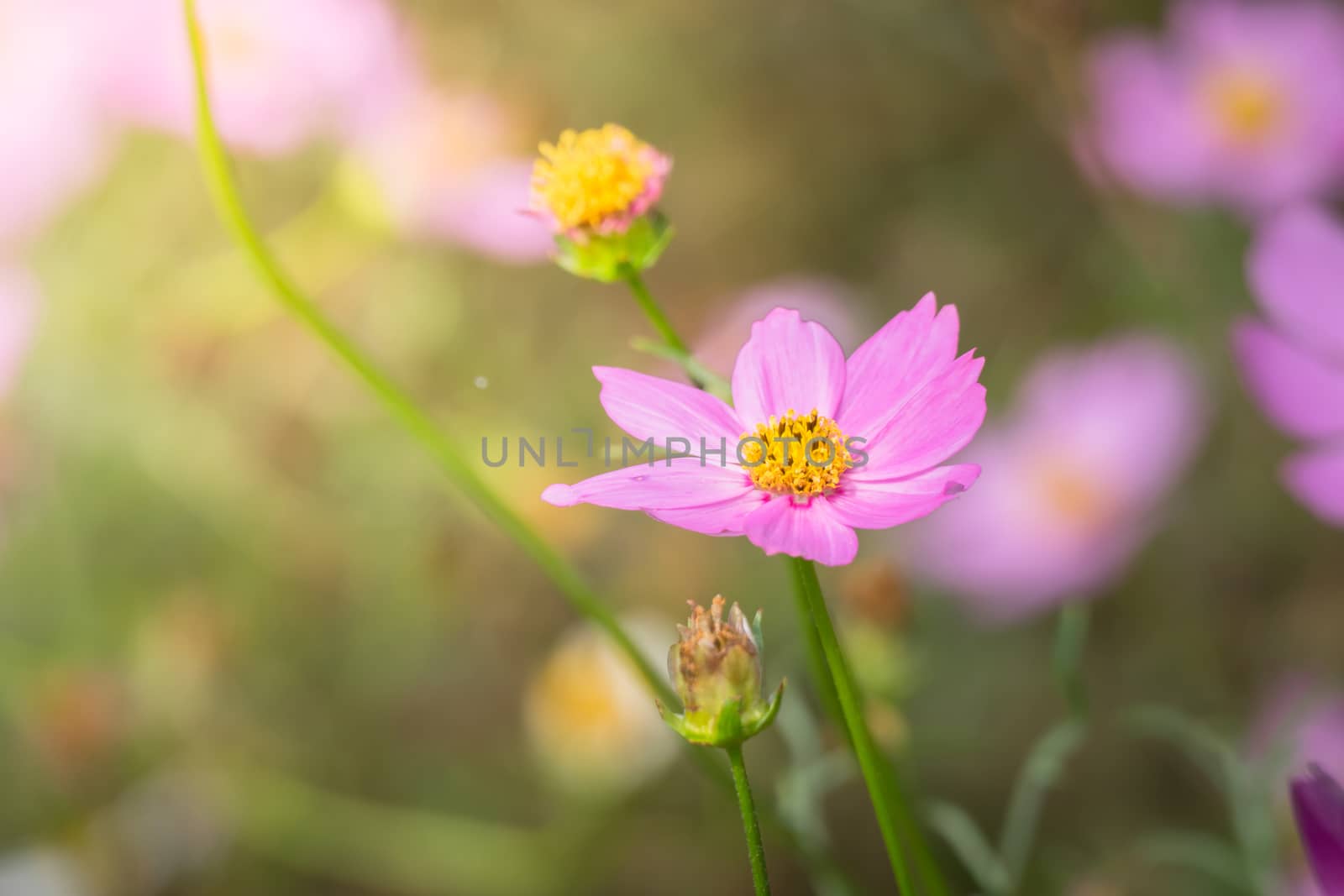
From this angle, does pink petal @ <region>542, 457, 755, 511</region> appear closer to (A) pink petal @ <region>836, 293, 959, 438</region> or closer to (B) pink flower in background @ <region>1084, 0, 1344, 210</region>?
(A) pink petal @ <region>836, 293, 959, 438</region>

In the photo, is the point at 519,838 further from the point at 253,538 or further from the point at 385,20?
the point at 385,20

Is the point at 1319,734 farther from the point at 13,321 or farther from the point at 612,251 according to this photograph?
the point at 13,321

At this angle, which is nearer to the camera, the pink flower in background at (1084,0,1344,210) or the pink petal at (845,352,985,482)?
the pink petal at (845,352,985,482)

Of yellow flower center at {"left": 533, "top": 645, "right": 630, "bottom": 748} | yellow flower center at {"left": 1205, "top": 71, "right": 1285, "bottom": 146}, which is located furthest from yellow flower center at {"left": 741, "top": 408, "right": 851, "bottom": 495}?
yellow flower center at {"left": 1205, "top": 71, "right": 1285, "bottom": 146}

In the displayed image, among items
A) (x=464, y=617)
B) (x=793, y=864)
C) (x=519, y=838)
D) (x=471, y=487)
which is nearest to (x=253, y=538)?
(x=464, y=617)

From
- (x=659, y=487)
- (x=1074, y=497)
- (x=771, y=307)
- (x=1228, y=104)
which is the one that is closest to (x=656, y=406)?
(x=659, y=487)

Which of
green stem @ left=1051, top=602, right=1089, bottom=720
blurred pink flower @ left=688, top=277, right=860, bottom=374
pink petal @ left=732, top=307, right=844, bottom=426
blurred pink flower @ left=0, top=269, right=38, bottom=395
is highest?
blurred pink flower @ left=688, top=277, right=860, bottom=374
